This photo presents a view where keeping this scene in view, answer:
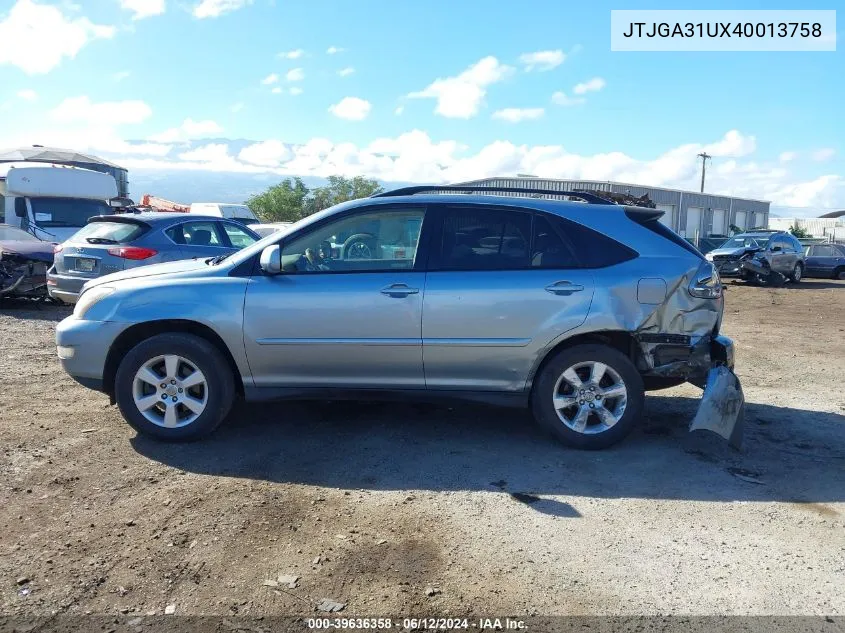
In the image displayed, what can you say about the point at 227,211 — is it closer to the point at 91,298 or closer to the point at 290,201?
the point at 91,298

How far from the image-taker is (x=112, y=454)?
4.95 metres

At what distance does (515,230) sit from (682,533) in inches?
92.7

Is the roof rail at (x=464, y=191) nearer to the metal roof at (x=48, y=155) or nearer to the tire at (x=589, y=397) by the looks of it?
the tire at (x=589, y=397)

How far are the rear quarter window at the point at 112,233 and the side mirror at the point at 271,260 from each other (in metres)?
5.60

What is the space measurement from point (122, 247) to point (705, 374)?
7.78 metres

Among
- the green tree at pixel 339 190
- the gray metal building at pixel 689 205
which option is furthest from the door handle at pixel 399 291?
the green tree at pixel 339 190

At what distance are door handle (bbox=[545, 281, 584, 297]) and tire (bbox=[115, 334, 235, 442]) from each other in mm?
2359

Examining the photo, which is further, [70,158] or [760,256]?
[70,158]

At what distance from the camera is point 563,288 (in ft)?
16.6

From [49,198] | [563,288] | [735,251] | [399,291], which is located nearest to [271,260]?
[399,291]

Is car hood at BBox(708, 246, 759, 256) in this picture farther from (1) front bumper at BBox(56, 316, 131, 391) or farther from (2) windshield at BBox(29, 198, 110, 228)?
(1) front bumper at BBox(56, 316, 131, 391)

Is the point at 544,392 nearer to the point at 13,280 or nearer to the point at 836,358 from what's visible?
the point at 836,358

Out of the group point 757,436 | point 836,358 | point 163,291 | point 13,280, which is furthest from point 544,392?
point 13,280

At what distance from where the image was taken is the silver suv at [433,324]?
5.06m
